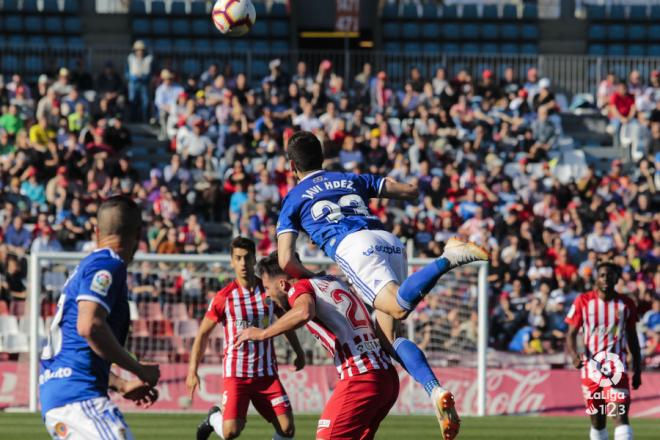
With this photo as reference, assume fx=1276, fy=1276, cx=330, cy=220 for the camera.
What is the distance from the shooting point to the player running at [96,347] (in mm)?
6039

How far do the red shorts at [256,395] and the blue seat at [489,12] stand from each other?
22580mm

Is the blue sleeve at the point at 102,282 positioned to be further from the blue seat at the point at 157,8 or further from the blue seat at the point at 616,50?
the blue seat at the point at 616,50

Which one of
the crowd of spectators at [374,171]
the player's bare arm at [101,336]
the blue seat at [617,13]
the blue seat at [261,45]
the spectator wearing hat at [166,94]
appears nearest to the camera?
the player's bare arm at [101,336]

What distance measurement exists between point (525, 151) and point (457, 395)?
8.48m

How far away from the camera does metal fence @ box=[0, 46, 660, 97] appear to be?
27.6 meters

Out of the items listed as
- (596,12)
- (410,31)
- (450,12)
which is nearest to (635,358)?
(410,31)

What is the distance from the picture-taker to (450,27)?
31766 millimetres

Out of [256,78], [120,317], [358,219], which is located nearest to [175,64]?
[256,78]

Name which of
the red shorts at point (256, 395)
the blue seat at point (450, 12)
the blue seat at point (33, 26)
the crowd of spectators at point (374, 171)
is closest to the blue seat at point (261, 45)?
the crowd of spectators at point (374, 171)

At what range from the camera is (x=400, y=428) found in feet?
50.8

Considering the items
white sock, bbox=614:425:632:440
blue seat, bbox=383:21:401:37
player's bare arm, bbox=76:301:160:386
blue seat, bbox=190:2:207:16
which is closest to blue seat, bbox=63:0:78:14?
blue seat, bbox=190:2:207:16

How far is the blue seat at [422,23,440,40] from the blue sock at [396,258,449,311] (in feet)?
78.9

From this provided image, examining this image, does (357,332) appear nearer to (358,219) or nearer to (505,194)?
(358,219)

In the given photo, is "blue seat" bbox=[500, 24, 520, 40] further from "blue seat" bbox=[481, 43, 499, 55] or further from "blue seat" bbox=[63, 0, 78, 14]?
"blue seat" bbox=[63, 0, 78, 14]
